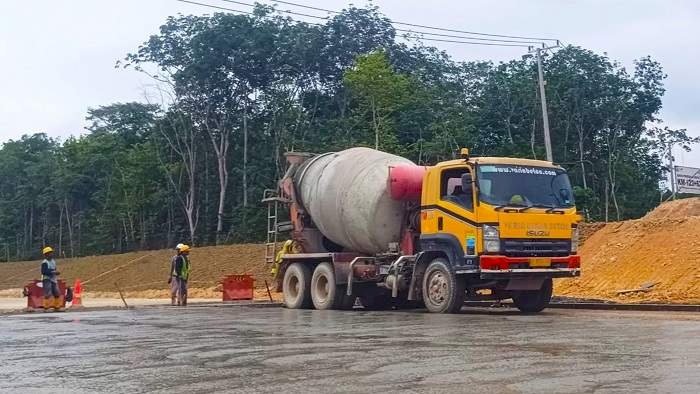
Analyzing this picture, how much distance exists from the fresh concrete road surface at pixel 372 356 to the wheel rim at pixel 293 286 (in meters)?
5.58

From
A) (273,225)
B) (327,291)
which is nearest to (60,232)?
(273,225)

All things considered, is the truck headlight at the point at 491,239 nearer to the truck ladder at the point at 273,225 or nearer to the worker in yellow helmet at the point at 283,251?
the worker in yellow helmet at the point at 283,251

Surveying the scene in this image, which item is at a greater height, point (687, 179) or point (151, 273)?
point (687, 179)

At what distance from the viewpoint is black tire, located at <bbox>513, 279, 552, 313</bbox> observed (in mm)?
16719

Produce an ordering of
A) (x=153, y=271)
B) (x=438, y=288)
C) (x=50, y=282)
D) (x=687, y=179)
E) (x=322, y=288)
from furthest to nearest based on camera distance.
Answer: (x=153, y=271) < (x=687, y=179) < (x=50, y=282) < (x=322, y=288) < (x=438, y=288)

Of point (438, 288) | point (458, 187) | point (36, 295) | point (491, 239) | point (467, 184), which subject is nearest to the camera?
point (491, 239)

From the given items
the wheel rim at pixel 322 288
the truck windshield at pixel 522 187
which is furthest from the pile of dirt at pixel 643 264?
the wheel rim at pixel 322 288

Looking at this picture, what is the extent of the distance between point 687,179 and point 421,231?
11.9m

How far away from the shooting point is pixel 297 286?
67.7 feet

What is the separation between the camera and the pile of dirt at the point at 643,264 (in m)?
19.7

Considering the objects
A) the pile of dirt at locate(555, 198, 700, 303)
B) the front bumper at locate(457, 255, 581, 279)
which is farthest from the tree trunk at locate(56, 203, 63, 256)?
the front bumper at locate(457, 255, 581, 279)

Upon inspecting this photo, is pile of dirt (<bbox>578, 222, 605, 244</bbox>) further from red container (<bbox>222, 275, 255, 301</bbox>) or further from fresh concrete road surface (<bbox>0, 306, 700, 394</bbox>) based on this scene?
fresh concrete road surface (<bbox>0, 306, 700, 394</bbox>)

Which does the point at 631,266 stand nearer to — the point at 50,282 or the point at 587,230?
the point at 587,230

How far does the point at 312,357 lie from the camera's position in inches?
370
